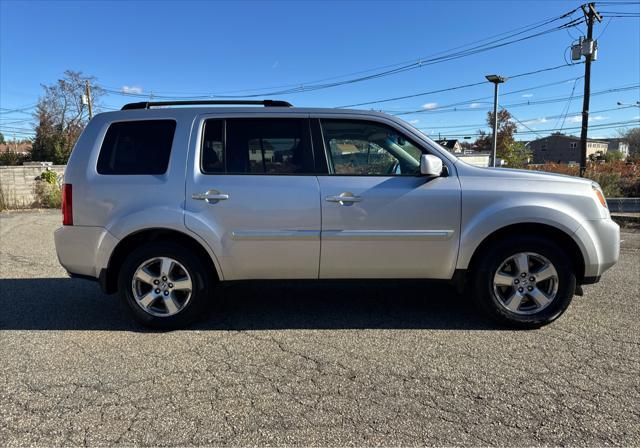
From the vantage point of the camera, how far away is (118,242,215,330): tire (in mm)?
3852

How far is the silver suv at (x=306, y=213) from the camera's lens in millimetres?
3771

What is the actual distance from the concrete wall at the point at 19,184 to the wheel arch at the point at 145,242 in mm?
13831

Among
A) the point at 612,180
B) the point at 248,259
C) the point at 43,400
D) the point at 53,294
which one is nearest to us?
the point at 43,400

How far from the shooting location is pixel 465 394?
2.87m

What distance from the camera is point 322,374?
3145mm

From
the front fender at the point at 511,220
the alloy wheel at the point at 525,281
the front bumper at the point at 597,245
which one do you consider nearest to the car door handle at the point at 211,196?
the front fender at the point at 511,220

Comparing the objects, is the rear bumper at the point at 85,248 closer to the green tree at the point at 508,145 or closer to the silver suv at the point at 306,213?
the silver suv at the point at 306,213

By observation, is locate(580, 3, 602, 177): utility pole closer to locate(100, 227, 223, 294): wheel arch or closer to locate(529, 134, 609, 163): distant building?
locate(100, 227, 223, 294): wheel arch

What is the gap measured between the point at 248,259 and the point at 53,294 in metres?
2.85

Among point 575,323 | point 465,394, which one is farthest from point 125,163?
point 575,323

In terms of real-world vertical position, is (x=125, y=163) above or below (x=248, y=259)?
above

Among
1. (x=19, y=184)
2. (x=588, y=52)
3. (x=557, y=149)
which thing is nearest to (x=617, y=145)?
(x=557, y=149)

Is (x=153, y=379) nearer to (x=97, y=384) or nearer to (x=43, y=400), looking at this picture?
(x=97, y=384)

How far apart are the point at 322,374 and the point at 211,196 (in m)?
1.71
